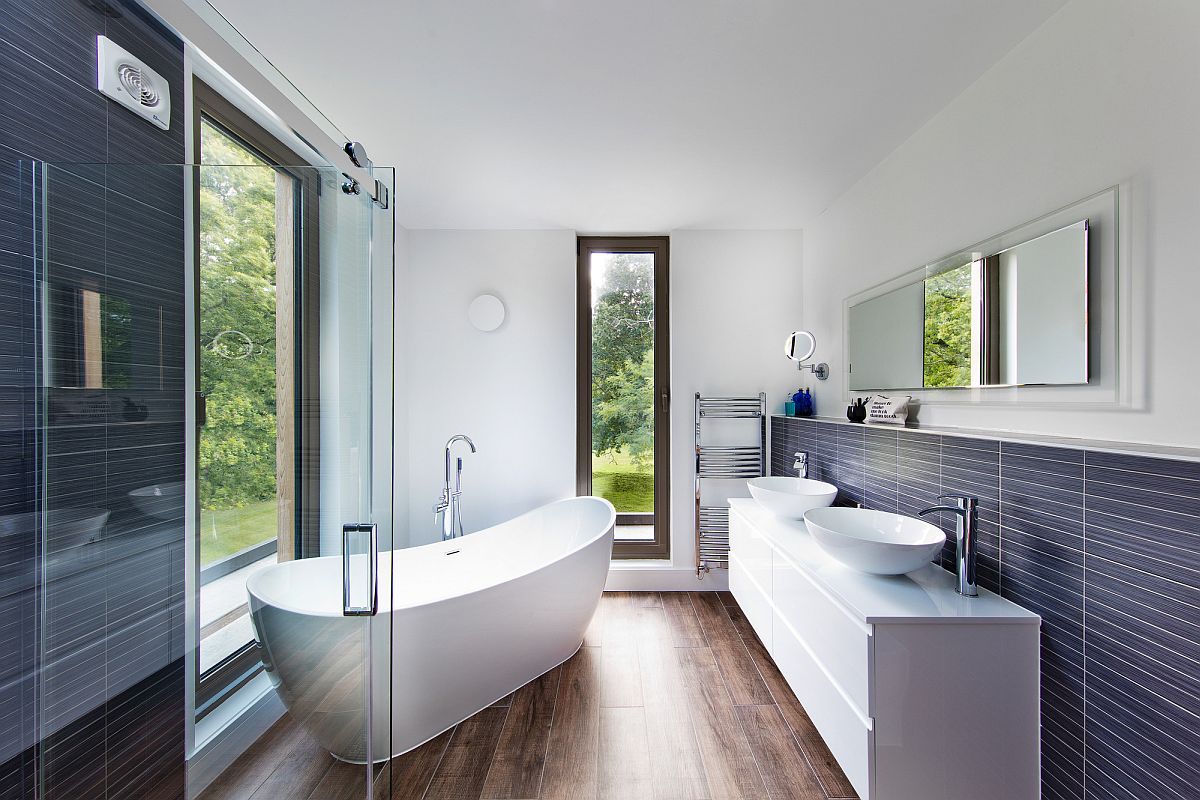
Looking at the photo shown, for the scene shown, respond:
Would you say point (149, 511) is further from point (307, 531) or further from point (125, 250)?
point (125, 250)

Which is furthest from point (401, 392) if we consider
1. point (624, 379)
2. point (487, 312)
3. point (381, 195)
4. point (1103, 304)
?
point (1103, 304)

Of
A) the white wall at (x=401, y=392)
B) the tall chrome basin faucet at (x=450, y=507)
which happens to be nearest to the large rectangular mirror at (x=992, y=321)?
the tall chrome basin faucet at (x=450, y=507)

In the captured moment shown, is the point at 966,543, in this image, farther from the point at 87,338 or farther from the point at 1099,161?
the point at 87,338

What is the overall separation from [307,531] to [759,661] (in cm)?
227

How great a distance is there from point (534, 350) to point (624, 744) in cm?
228

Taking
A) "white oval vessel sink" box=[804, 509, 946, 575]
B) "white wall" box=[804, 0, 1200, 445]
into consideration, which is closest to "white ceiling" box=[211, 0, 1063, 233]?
"white wall" box=[804, 0, 1200, 445]

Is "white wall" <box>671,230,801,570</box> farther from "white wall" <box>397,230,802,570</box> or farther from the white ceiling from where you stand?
the white ceiling

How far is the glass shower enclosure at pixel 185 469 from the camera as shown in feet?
2.34

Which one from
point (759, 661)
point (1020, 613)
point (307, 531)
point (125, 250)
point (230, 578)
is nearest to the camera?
point (125, 250)

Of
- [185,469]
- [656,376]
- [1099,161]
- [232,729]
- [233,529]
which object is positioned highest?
[1099,161]

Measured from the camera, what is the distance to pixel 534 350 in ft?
10.7

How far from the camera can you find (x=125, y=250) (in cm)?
76

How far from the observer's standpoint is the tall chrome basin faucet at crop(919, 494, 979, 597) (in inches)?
57.2

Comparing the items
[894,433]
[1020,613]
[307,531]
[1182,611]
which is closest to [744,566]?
[894,433]
